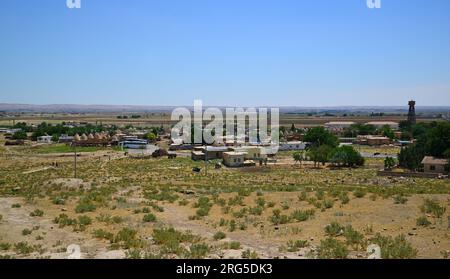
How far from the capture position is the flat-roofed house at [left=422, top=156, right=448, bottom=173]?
36.3 m

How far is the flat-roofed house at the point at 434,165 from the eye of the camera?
119ft

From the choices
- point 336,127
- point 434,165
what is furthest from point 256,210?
point 336,127

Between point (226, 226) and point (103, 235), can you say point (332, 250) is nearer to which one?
point (226, 226)

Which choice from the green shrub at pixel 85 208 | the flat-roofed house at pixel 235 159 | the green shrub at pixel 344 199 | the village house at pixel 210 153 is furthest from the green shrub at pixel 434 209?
the village house at pixel 210 153

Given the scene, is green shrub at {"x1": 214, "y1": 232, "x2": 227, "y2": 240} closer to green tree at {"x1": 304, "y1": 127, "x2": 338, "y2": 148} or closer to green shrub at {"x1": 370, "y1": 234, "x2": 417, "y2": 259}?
green shrub at {"x1": 370, "y1": 234, "x2": 417, "y2": 259}

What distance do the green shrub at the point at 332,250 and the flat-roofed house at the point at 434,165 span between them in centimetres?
3066

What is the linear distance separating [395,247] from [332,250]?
1.36 m

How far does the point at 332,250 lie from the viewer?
9.26 m

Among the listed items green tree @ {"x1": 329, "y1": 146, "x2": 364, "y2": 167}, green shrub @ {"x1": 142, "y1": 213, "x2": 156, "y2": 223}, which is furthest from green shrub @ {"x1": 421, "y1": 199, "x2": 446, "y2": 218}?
green tree @ {"x1": 329, "y1": 146, "x2": 364, "y2": 167}

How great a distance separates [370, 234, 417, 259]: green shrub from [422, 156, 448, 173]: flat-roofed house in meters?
29.8
